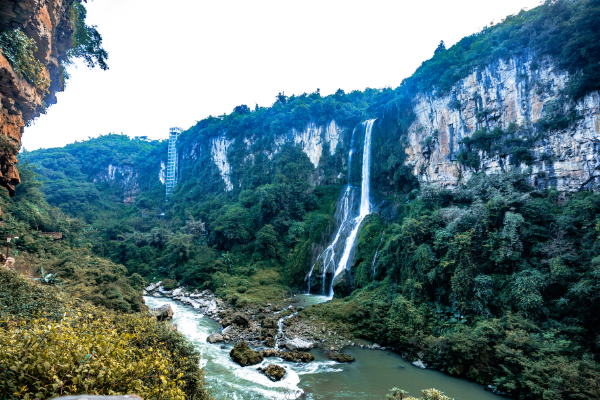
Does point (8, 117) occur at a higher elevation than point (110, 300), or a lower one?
higher

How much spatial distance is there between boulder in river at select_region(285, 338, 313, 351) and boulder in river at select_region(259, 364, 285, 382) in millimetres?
2170

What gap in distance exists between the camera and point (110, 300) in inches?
546

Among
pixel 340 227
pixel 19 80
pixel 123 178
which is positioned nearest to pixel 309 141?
pixel 340 227

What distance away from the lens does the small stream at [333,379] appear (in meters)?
9.85

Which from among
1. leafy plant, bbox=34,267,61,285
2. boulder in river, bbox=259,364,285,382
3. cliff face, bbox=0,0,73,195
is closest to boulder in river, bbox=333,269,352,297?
boulder in river, bbox=259,364,285,382

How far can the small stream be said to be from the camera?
985 cm

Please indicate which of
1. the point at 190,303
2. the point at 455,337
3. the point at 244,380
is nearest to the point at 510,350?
the point at 455,337

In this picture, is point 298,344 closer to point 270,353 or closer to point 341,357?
point 270,353

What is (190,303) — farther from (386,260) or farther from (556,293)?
(556,293)

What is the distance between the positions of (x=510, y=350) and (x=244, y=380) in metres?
10.3

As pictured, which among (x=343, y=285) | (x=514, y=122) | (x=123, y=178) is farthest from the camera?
(x=123, y=178)

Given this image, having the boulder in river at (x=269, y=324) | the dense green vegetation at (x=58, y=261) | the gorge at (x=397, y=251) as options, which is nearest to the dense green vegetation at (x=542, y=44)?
the gorge at (x=397, y=251)

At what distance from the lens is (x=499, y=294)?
40.9 ft

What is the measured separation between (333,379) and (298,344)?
119 inches
